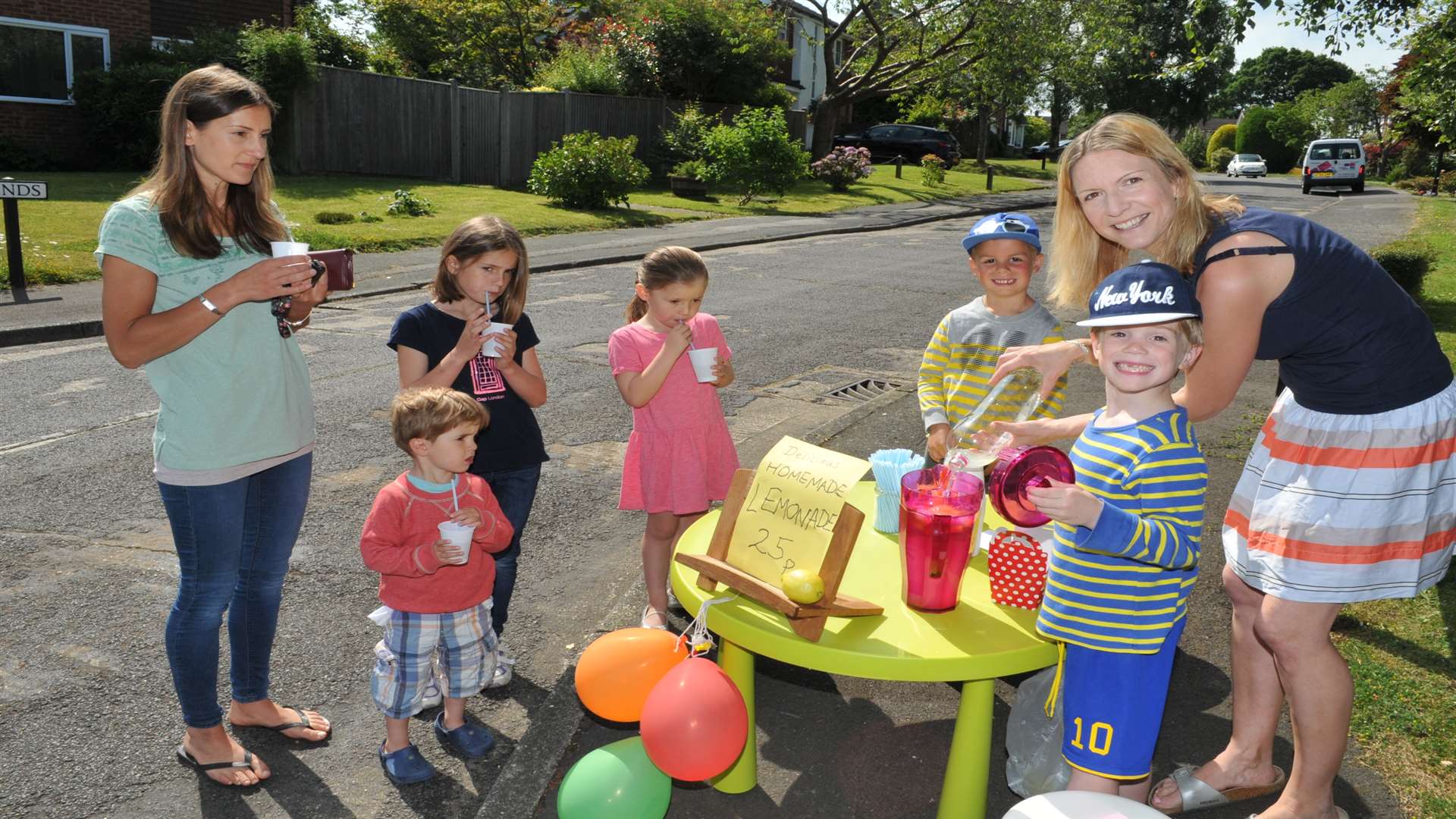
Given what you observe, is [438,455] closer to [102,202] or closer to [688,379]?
[688,379]

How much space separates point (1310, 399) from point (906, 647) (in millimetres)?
1248

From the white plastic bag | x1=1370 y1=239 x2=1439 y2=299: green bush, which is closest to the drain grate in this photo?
the white plastic bag

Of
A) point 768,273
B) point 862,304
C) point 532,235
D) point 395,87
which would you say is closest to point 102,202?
point 532,235

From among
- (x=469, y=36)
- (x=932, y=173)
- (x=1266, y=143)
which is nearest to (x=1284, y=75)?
(x=1266, y=143)

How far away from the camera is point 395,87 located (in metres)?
23.1

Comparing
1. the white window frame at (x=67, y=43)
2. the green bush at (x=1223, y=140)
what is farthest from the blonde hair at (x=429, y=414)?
the green bush at (x=1223, y=140)

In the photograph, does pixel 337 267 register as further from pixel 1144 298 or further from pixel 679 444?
pixel 1144 298

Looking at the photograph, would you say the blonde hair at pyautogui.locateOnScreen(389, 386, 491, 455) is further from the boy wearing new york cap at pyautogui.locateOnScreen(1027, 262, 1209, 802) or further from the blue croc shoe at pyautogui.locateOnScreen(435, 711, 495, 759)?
the boy wearing new york cap at pyautogui.locateOnScreen(1027, 262, 1209, 802)

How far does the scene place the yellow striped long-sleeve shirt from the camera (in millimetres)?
3863

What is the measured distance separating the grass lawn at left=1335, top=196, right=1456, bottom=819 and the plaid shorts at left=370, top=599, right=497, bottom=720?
284cm

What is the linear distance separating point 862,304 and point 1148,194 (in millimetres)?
9434

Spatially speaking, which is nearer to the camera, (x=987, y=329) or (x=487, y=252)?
(x=487, y=252)

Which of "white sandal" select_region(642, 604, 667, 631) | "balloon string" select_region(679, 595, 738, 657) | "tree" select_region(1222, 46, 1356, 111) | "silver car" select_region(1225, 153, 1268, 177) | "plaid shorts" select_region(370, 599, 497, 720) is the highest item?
"tree" select_region(1222, 46, 1356, 111)

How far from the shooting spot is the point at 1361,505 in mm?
2654
